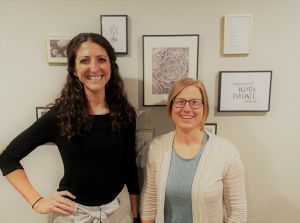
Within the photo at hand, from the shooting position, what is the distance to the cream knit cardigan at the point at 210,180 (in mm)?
1257

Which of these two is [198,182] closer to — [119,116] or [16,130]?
[119,116]

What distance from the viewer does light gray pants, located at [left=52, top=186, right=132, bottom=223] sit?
130 centimetres

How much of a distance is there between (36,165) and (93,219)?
54cm

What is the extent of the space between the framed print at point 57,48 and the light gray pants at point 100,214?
0.78 m

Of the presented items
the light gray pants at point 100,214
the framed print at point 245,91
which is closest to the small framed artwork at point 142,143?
the light gray pants at point 100,214

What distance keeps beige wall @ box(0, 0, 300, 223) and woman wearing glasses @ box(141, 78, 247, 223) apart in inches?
10.5

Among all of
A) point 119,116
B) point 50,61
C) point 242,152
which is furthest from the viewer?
point 242,152

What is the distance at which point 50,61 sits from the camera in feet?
4.87

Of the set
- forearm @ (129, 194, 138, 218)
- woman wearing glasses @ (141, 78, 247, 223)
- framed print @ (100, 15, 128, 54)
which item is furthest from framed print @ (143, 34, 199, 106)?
forearm @ (129, 194, 138, 218)

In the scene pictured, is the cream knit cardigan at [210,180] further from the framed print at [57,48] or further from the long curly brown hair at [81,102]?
the framed print at [57,48]

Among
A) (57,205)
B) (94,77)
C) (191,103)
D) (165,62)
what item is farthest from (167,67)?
(57,205)

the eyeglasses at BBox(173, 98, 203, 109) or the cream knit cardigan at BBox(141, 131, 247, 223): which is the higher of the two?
the eyeglasses at BBox(173, 98, 203, 109)

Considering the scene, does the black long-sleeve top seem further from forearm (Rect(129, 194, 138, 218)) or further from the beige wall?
the beige wall

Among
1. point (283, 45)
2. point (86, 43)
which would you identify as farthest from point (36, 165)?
point (283, 45)
